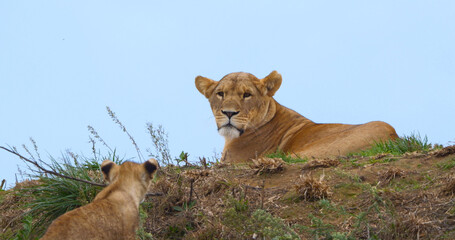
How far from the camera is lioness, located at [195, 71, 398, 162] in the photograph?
9.84 m

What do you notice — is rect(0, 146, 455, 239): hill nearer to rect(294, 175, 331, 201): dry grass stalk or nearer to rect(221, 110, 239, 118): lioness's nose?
rect(294, 175, 331, 201): dry grass stalk

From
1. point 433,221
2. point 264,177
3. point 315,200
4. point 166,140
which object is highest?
point 166,140

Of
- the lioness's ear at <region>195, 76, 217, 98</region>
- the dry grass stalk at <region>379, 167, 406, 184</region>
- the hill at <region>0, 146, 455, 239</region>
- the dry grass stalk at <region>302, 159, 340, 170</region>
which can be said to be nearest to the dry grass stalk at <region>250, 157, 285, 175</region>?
the hill at <region>0, 146, 455, 239</region>

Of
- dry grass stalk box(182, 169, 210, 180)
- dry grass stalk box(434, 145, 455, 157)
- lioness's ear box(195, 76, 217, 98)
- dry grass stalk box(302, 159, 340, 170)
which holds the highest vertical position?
lioness's ear box(195, 76, 217, 98)

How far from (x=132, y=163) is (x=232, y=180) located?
168 centimetres

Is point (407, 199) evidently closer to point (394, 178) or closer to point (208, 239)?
point (394, 178)

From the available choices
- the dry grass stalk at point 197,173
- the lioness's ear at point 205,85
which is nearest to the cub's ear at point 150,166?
the dry grass stalk at point 197,173

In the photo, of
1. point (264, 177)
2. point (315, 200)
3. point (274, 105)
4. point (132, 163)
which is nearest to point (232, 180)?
point (264, 177)

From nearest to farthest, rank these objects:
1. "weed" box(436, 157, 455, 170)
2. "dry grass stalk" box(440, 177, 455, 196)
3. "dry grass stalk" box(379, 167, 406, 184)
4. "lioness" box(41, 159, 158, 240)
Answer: "lioness" box(41, 159, 158, 240), "dry grass stalk" box(440, 177, 455, 196), "dry grass stalk" box(379, 167, 406, 184), "weed" box(436, 157, 455, 170)

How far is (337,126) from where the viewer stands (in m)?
10.4

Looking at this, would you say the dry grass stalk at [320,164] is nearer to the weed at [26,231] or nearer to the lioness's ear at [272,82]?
the weed at [26,231]

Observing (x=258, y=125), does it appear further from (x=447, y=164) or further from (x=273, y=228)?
(x=273, y=228)

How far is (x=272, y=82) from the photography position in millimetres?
10594

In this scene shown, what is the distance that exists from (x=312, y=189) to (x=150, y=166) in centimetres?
176
